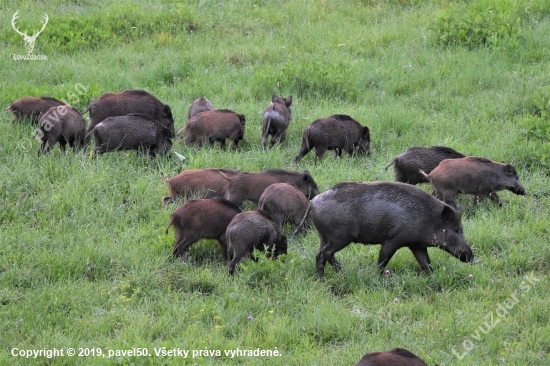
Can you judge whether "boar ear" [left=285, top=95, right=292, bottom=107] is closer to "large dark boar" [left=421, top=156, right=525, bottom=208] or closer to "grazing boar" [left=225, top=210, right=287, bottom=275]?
"large dark boar" [left=421, top=156, right=525, bottom=208]

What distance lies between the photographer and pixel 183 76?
1305 cm

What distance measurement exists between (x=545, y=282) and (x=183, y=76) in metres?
7.18

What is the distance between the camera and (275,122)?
1064 centimetres

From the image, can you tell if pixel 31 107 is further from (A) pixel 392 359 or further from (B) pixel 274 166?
(A) pixel 392 359

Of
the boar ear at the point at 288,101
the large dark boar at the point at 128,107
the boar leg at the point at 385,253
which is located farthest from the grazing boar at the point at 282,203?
the boar ear at the point at 288,101

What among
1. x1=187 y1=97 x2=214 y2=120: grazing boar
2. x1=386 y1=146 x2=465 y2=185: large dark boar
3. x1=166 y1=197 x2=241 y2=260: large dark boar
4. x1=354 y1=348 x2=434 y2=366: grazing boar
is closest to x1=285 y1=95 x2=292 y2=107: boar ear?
x1=187 y1=97 x2=214 y2=120: grazing boar

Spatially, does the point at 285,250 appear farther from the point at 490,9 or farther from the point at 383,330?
the point at 490,9

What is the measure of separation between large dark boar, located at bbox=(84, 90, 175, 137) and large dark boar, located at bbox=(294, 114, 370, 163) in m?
1.68

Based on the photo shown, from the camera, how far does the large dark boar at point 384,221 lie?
7551 mm

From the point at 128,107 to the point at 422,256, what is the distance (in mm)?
4661

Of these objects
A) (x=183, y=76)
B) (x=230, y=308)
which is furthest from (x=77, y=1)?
(x=230, y=308)

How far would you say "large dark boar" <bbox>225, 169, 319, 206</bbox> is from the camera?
29.0ft

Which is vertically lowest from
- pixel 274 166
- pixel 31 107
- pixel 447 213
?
pixel 274 166

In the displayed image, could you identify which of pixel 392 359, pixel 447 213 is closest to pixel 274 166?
pixel 447 213
